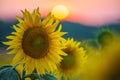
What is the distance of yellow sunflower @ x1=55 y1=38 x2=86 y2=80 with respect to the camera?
1.14 meters

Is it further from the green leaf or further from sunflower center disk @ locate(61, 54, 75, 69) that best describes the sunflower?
sunflower center disk @ locate(61, 54, 75, 69)

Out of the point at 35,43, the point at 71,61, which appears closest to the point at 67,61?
the point at 71,61

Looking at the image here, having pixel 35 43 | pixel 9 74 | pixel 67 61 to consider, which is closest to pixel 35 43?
pixel 35 43

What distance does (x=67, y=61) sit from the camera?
1173mm

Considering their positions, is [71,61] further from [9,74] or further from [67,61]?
[9,74]

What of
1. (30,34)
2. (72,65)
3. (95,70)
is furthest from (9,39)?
(72,65)

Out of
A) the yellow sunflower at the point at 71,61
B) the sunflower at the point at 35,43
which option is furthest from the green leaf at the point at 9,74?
the yellow sunflower at the point at 71,61

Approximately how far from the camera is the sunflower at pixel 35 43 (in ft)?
2.58

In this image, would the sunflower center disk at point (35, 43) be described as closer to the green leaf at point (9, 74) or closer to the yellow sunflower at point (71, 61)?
the green leaf at point (9, 74)

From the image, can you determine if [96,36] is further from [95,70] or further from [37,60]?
[95,70]

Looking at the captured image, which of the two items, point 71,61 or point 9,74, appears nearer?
point 9,74

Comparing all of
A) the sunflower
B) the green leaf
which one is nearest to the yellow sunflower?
the sunflower

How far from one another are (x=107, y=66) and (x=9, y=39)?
14.3 inches

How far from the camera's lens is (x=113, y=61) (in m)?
0.52
